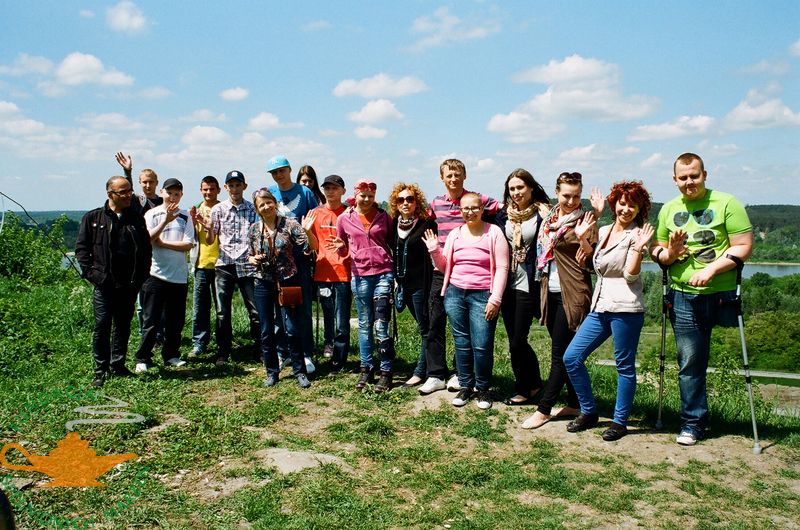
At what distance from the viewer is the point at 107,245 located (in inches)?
255

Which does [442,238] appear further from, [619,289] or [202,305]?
[202,305]

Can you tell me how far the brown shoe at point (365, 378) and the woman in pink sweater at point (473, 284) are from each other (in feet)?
3.63

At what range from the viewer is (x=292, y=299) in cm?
669

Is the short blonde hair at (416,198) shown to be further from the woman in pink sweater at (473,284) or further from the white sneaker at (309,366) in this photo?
the white sneaker at (309,366)

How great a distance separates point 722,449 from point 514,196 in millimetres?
2792

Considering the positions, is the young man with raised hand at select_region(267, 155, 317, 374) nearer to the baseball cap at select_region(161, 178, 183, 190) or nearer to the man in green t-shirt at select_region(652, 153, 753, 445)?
the baseball cap at select_region(161, 178, 183, 190)

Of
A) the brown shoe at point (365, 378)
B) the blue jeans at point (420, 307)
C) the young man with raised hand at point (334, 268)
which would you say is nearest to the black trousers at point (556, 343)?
the blue jeans at point (420, 307)

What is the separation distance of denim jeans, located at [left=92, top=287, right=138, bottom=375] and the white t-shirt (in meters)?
0.62

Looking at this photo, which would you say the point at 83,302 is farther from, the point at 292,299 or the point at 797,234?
the point at 797,234

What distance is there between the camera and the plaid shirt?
7.39 m

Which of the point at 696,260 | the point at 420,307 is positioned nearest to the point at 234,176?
the point at 420,307

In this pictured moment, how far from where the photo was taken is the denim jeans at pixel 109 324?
6582mm

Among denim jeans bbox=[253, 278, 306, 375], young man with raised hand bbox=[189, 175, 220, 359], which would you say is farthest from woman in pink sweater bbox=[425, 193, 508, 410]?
young man with raised hand bbox=[189, 175, 220, 359]

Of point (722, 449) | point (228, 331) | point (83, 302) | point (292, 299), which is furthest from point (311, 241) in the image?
point (83, 302)
